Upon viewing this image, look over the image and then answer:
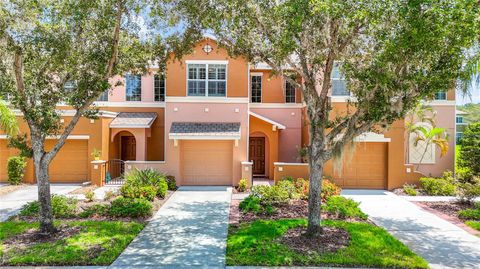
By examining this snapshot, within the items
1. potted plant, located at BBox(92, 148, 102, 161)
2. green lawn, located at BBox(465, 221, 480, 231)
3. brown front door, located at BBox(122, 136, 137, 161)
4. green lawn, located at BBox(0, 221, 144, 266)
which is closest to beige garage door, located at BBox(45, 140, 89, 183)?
potted plant, located at BBox(92, 148, 102, 161)

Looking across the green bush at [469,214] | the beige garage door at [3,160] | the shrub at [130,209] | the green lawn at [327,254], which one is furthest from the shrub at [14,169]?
the green bush at [469,214]

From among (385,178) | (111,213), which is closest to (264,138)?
(385,178)

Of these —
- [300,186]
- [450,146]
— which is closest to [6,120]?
[300,186]

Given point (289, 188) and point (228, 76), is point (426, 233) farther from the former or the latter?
point (228, 76)

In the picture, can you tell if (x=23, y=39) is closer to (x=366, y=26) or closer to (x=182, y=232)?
(x=182, y=232)

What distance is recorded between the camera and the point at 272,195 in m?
12.2

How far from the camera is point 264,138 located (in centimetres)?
1956

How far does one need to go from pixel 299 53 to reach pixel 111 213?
791 cm

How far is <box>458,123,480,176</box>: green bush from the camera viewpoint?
1662 cm

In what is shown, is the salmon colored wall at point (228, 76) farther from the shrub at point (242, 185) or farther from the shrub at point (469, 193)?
the shrub at point (469, 193)

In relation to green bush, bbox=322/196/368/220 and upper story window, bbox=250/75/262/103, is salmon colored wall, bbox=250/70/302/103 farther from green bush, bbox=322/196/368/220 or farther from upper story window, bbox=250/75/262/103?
green bush, bbox=322/196/368/220

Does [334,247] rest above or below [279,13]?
below

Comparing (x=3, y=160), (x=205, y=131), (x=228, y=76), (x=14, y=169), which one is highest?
(x=228, y=76)

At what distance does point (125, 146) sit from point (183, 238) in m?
12.8
